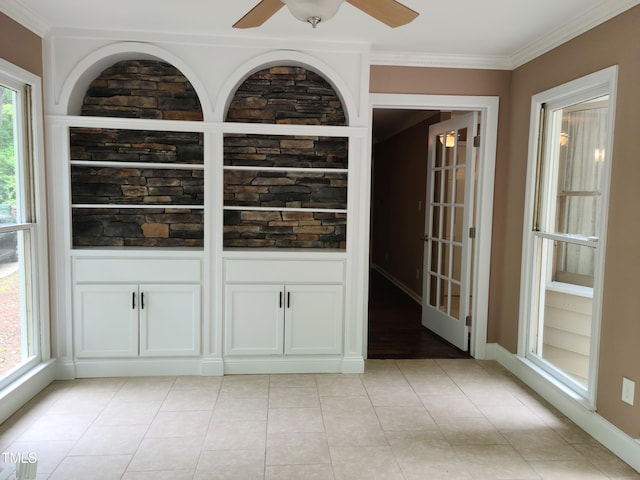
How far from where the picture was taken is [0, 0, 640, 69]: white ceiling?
288 cm

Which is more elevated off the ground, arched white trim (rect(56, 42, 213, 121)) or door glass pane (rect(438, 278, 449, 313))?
arched white trim (rect(56, 42, 213, 121))

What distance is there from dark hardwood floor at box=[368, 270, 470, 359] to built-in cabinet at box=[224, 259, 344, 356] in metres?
0.69

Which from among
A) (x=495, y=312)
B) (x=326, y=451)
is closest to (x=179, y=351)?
(x=326, y=451)

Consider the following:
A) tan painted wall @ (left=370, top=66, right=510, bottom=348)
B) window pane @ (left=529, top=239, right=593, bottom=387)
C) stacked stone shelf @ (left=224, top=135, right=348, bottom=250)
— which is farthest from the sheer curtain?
stacked stone shelf @ (left=224, top=135, right=348, bottom=250)

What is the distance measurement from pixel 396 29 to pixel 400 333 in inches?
113

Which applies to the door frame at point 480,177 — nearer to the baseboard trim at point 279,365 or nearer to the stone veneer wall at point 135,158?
the baseboard trim at point 279,365

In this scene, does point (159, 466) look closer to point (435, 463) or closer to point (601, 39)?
point (435, 463)

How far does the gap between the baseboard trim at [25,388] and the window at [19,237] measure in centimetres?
5

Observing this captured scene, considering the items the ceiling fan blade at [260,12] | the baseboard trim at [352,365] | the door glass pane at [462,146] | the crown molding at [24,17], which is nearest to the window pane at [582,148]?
the door glass pane at [462,146]

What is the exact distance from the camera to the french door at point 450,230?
13.8 ft

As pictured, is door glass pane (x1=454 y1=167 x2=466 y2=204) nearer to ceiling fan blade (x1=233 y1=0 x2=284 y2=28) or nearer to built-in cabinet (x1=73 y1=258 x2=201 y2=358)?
built-in cabinet (x1=73 y1=258 x2=201 y2=358)

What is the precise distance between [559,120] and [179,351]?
3.23 meters

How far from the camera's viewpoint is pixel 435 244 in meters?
4.84

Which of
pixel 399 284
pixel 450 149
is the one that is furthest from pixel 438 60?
pixel 399 284
